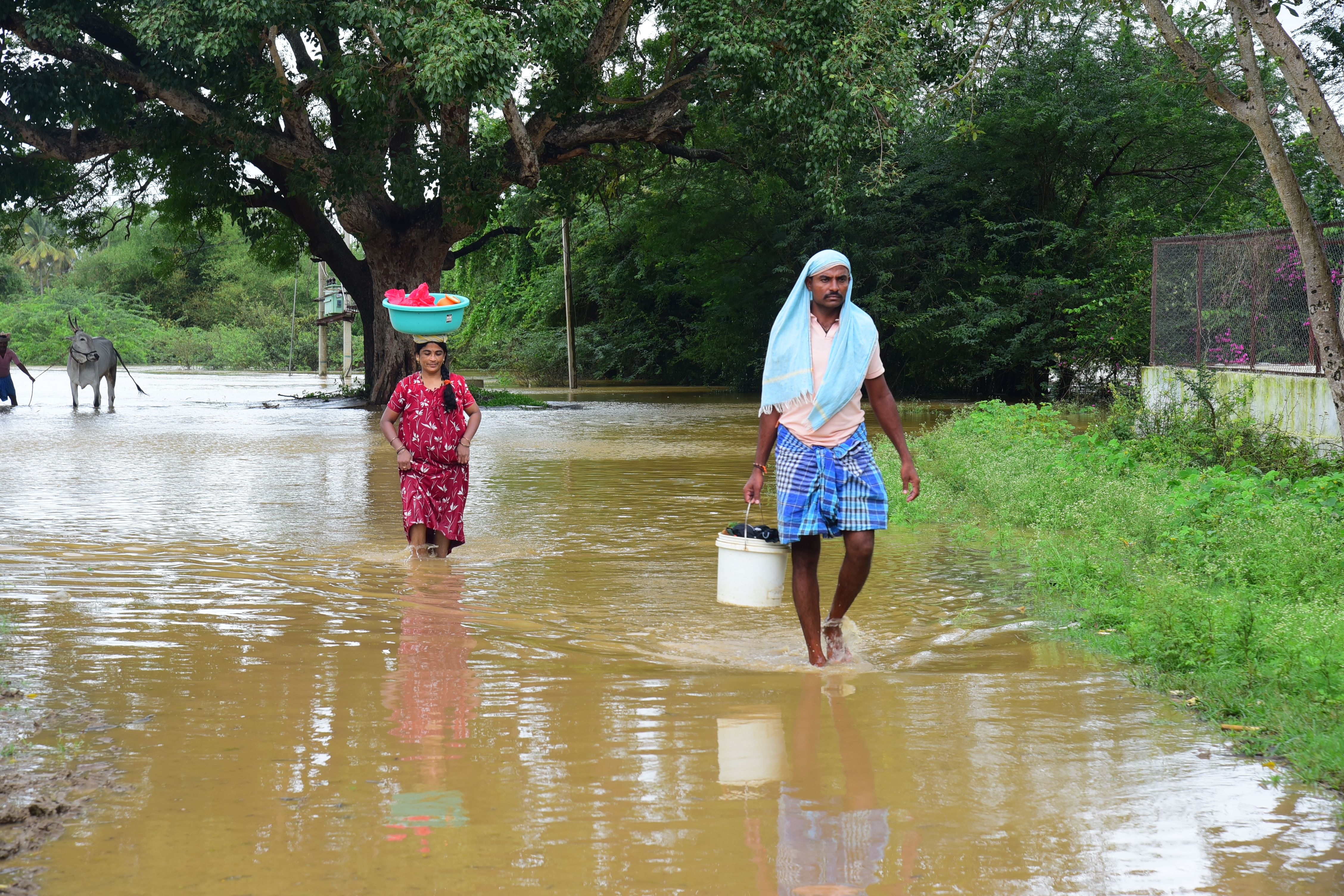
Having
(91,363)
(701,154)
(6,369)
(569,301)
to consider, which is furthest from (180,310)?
(701,154)

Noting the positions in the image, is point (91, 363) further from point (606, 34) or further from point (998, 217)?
point (998, 217)

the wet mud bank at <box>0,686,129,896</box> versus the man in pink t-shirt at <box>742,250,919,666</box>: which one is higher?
the man in pink t-shirt at <box>742,250,919,666</box>

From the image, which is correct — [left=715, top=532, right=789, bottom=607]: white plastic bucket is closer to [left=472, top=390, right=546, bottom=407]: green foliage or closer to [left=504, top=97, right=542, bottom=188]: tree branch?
[left=504, top=97, right=542, bottom=188]: tree branch

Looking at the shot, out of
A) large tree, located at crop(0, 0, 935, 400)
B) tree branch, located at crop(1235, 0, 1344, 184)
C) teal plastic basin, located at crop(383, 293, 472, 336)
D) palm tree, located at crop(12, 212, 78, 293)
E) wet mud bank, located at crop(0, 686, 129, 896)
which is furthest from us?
palm tree, located at crop(12, 212, 78, 293)

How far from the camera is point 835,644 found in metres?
5.75

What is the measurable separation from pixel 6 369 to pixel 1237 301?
23030 mm

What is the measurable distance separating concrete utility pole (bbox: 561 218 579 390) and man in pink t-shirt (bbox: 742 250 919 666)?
3141 centimetres

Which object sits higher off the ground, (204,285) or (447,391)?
(204,285)

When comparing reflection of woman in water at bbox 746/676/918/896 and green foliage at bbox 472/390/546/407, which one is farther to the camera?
green foliage at bbox 472/390/546/407

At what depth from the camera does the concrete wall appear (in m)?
11.8

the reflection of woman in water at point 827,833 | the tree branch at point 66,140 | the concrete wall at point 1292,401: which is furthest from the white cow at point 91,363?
the reflection of woman in water at point 827,833

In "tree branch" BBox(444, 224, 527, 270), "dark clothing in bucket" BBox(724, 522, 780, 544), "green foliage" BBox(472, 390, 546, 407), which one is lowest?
"dark clothing in bucket" BBox(724, 522, 780, 544)

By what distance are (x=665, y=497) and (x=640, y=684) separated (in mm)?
6734

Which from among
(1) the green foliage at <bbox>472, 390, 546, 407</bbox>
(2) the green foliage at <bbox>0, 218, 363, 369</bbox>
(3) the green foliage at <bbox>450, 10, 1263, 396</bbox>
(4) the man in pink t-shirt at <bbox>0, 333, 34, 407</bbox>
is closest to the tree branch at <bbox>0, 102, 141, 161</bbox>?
(4) the man in pink t-shirt at <bbox>0, 333, 34, 407</bbox>
